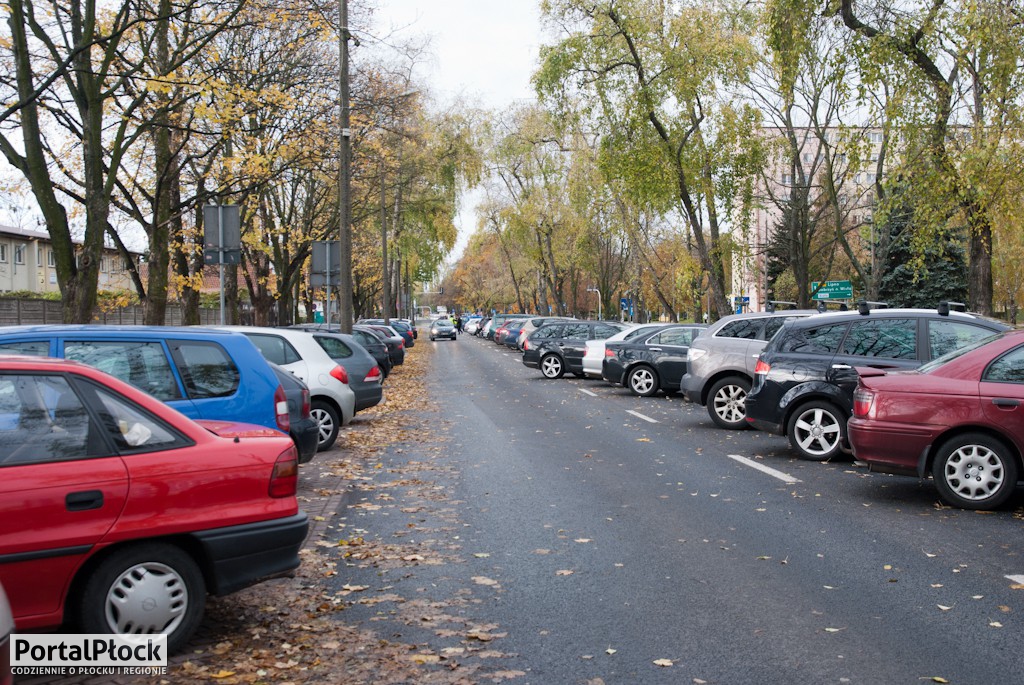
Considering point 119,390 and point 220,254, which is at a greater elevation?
point 220,254

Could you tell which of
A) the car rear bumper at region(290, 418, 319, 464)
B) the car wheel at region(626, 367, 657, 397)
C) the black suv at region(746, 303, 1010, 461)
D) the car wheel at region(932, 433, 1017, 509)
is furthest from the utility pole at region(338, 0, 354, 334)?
the car wheel at region(932, 433, 1017, 509)

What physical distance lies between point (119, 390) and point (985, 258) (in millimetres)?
17490

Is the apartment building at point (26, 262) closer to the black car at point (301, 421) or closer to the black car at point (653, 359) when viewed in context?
the black car at point (653, 359)

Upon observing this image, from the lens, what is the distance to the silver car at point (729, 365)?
15.7m

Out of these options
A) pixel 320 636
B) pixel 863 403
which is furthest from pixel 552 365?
pixel 320 636

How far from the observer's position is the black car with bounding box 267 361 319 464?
32.3 feet

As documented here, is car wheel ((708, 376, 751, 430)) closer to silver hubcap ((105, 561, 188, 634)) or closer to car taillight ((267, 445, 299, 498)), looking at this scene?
car taillight ((267, 445, 299, 498))

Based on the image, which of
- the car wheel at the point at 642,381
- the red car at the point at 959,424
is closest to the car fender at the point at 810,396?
the red car at the point at 959,424

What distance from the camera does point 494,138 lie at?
5756 cm

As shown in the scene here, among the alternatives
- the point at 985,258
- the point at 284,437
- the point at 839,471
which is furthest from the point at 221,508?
the point at 985,258

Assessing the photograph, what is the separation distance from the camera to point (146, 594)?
4977 millimetres

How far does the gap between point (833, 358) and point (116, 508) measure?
9.24 metres

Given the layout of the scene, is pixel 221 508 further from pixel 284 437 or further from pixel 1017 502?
pixel 1017 502

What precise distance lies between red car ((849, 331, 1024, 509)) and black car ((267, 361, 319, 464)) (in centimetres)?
520
